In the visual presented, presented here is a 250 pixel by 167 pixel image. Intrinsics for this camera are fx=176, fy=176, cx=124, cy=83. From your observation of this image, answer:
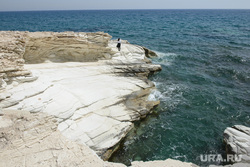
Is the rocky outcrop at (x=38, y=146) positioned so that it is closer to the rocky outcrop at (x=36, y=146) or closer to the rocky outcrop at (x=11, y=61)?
the rocky outcrop at (x=36, y=146)

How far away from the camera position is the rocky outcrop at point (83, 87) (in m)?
9.45

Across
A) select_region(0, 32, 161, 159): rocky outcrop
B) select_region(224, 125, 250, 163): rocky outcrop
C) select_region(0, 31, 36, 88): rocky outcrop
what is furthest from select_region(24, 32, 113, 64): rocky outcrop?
select_region(224, 125, 250, 163): rocky outcrop

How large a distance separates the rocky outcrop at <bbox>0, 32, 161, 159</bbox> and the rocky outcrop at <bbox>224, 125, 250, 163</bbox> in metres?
5.29

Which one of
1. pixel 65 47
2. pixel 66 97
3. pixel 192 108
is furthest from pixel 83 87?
pixel 192 108

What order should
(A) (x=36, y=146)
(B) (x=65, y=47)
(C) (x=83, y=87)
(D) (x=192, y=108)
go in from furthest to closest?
(B) (x=65, y=47) → (D) (x=192, y=108) → (C) (x=83, y=87) → (A) (x=36, y=146)

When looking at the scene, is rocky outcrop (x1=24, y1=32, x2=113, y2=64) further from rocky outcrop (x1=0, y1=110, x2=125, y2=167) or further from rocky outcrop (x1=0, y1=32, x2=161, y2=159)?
rocky outcrop (x1=0, y1=110, x2=125, y2=167)

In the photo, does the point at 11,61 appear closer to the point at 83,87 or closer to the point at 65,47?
the point at 83,87

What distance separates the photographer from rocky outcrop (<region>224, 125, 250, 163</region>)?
29.9 ft

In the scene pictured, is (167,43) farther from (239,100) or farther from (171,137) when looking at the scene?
(171,137)

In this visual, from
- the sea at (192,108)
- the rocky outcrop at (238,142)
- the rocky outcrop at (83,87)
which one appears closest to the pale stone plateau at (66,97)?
the rocky outcrop at (83,87)

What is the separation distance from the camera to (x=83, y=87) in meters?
12.3

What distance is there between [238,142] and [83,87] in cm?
1006

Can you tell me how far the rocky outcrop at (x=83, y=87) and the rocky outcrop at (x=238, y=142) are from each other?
5288 millimetres

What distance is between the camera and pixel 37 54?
49.8 ft
